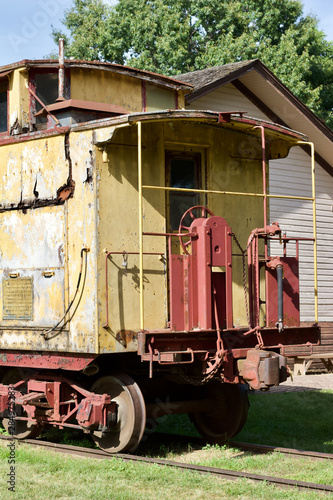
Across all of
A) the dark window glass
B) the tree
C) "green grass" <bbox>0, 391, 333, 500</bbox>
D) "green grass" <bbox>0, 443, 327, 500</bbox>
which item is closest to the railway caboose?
the dark window glass

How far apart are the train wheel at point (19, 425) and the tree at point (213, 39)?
2099cm

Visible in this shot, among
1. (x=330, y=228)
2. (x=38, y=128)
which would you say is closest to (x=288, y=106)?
(x=330, y=228)

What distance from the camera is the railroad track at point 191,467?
719cm

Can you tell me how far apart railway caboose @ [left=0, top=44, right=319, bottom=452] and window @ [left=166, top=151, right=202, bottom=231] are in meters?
0.02

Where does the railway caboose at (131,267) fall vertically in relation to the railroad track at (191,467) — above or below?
above

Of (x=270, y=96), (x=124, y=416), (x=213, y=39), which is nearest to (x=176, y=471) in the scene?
(x=124, y=416)

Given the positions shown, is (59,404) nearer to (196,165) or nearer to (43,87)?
(196,165)

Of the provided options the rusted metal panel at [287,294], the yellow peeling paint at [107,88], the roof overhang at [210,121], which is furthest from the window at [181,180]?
the yellow peeling paint at [107,88]

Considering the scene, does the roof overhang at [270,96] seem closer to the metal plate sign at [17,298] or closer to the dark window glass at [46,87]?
the dark window glass at [46,87]

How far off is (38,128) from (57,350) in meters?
3.00

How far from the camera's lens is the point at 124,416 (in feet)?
28.5

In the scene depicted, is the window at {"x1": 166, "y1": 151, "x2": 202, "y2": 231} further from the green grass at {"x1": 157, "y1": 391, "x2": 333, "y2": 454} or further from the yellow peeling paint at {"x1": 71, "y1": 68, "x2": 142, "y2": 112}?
the green grass at {"x1": 157, "y1": 391, "x2": 333, "y2": 454}

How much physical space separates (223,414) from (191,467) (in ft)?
7.04

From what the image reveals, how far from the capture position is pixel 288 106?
18594 millimetres
